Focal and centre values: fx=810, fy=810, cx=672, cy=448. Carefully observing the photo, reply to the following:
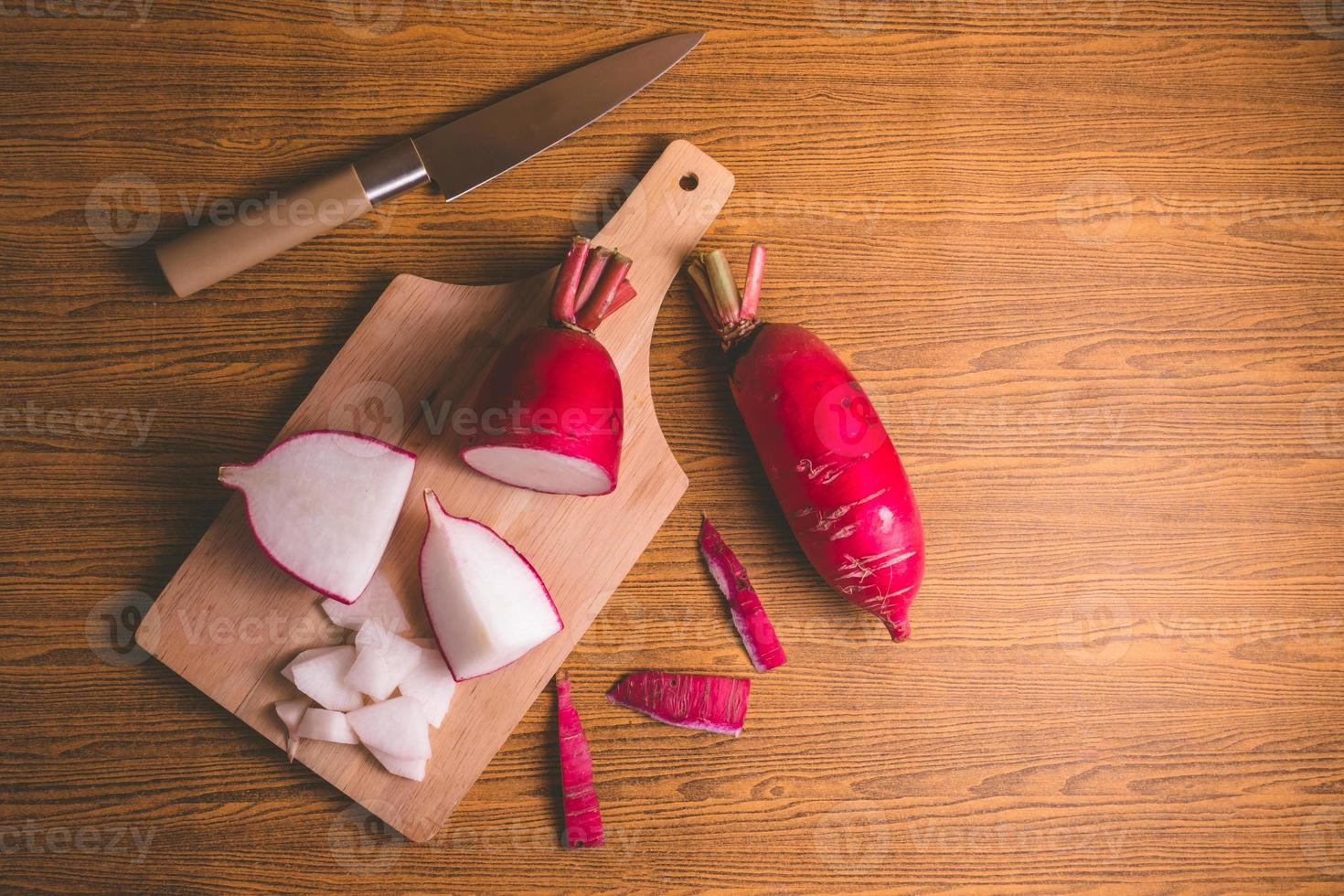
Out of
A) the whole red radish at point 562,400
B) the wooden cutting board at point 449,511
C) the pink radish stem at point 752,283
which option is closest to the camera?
the whole red radish at point 562,400

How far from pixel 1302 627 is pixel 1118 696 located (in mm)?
486

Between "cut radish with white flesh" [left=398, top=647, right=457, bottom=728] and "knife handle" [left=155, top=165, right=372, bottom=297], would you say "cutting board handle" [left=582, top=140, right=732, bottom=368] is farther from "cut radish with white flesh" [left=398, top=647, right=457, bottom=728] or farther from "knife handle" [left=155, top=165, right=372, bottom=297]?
"cut radish with white flesh" [left=398, top=647, right=457, bottom=728]

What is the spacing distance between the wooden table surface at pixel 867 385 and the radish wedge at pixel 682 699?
0.05 metres

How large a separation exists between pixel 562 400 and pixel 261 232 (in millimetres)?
731

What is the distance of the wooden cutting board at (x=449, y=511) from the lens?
1594mm

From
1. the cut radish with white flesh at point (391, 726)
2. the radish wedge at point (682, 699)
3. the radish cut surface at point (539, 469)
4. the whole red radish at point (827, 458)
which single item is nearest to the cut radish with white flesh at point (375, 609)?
the cut radish with white flesh at point (391, 726)

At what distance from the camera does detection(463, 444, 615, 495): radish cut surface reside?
152cm

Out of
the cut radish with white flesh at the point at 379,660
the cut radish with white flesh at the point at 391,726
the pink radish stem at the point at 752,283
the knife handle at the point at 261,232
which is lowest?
the cut radish with white flesh at the point at 391,726

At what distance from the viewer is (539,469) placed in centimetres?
157

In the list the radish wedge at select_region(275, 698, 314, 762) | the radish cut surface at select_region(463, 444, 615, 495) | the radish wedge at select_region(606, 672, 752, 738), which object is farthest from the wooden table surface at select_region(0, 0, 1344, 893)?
the radish cut surface at select_region(463, 444, 615, 495)

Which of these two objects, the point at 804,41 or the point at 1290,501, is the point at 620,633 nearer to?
the point at 804,41

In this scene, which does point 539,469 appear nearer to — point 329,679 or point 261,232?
point 329,679

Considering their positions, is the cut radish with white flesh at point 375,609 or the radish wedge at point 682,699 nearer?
the cut radish with white flesh at point 375,609

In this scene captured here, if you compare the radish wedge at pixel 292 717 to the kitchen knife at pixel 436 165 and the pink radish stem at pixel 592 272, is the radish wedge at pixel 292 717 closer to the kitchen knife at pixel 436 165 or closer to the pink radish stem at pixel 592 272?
the kitchen knife at pixel 436 165
